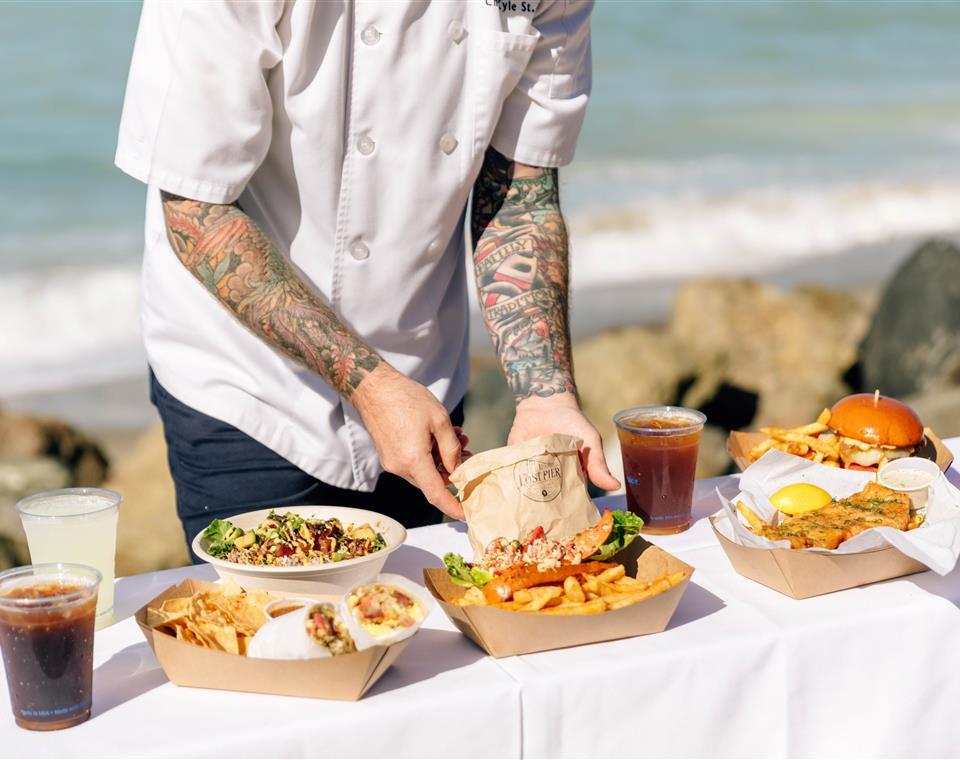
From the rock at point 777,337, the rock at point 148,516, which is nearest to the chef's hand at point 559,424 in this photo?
the rock at point 148,516

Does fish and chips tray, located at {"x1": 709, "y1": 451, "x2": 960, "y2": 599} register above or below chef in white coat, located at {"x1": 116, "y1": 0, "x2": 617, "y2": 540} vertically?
below

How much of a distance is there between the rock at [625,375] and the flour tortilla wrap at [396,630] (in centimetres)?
392

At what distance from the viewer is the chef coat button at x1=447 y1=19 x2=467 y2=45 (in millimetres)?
2016

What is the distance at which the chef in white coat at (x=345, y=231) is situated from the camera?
6.06 feet

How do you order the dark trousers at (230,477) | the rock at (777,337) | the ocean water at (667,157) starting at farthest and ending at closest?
1. the ocean water at (667,157)
2. the rock at (777,337)
3. the dark trousers at (230,477)

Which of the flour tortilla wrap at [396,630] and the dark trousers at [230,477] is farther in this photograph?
the dark trousers at [230,477]

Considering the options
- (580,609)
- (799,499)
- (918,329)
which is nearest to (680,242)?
(918,329)

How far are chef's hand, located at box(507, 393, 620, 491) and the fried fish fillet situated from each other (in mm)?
253

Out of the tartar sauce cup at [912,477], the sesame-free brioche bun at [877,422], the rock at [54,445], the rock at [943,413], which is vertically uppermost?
the sesame-free brioche bun at [877,422]

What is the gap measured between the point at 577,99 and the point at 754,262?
7.88 m

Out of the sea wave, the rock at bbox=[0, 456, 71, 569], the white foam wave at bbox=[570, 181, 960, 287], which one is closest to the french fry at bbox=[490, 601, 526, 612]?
the rock at bbox=[0, 456, 71, 569]

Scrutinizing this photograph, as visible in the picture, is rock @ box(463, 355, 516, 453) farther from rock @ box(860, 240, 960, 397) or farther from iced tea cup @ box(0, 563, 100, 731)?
iced tea cup @ box(0, 563, 100, 731)

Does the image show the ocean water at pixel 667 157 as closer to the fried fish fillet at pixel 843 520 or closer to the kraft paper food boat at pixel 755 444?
the kraft paper food boat at pixel 755 444

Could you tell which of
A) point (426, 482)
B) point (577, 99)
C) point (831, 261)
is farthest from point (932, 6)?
point (426, 482)
